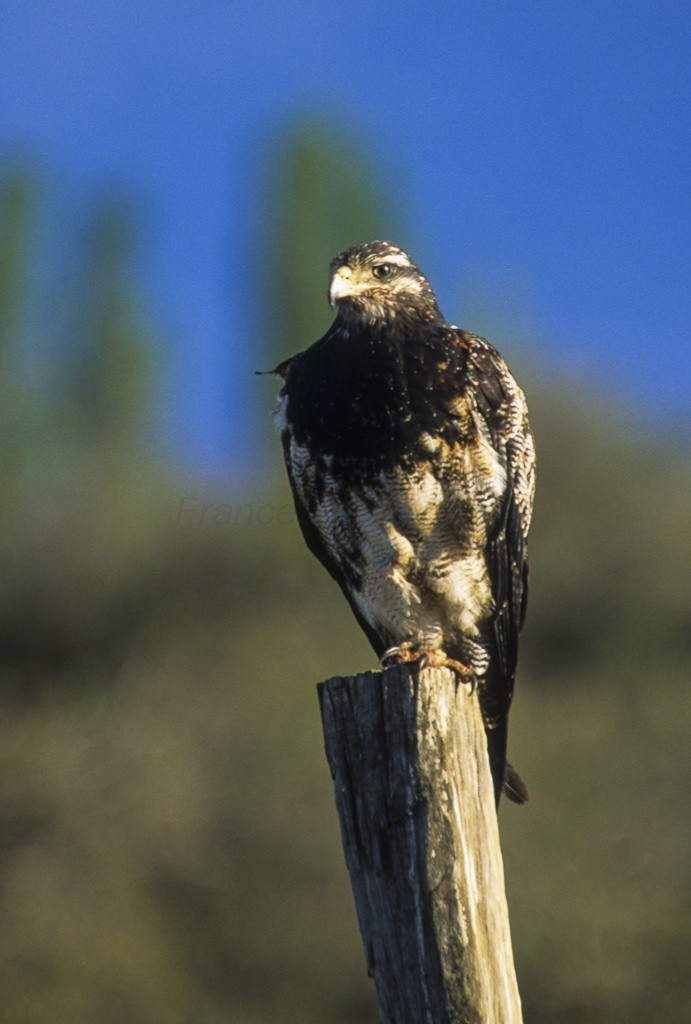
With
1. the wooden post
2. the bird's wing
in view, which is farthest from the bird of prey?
the wooden post

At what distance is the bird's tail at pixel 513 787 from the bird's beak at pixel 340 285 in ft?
6.11

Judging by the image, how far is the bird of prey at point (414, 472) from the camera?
515 cm

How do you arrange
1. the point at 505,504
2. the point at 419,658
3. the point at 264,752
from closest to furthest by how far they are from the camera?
the point at 419,658
the point at 505,504
the point at 264,752

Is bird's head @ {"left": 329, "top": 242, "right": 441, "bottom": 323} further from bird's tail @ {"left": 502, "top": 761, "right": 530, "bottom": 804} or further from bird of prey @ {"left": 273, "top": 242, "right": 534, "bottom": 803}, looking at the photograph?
bird's tail @ {"left": 502, "top": 761, "right": 530, "bottom": 804}

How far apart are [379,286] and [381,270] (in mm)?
100

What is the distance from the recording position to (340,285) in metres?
5.52

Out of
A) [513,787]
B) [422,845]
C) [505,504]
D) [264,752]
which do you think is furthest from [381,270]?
[264,752]

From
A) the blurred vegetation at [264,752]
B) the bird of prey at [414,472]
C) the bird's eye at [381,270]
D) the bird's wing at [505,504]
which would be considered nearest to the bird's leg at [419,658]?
the bird of prey at [414,472]

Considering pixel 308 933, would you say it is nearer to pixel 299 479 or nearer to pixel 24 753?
pixel 24 753

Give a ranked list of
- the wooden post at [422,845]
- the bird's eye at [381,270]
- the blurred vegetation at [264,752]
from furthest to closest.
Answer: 1. the blurred vegetation at [264,752]
2. the bird's eye at [381,270]
3. the wooden post at [422,845]

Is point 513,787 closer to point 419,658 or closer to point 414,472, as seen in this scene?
point 419,658

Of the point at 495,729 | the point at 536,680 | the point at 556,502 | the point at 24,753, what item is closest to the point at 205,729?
the point at 24,753

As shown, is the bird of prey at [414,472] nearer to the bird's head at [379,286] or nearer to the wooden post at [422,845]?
the bird's head at [379,286]

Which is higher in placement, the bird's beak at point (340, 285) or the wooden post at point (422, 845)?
the bird's beak at point (340, 285)
